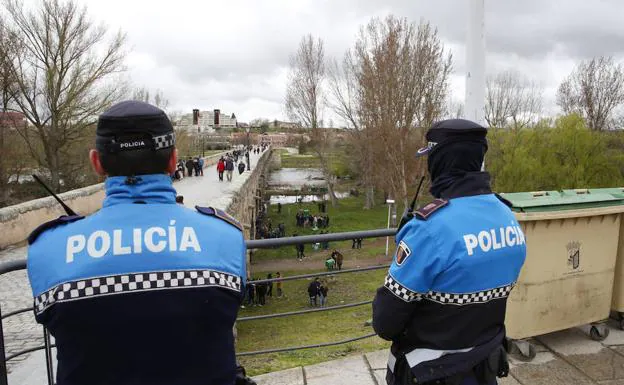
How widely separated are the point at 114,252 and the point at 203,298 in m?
0.32

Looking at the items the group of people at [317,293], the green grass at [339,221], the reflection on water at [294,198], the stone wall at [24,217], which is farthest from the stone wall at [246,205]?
the reflection on water at [294,198]

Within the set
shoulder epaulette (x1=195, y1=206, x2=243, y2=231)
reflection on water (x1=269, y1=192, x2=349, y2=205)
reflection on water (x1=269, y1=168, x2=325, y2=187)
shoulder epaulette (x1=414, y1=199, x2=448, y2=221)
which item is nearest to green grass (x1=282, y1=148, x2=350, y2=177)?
reflection on water (x1=269, y1=168, x2=325, y2=187)

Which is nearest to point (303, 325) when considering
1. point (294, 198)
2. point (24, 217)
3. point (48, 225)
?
point (24, 217)

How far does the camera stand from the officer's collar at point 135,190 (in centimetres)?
160

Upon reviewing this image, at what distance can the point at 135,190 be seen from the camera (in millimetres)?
1603

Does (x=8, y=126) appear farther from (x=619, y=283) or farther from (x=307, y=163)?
(x=307, y=163)

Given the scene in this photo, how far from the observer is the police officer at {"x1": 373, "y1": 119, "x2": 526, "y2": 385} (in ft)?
6.84

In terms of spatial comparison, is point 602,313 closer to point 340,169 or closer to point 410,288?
point 410,288

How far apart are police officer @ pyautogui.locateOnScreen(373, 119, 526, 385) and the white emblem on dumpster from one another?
2.21 metres

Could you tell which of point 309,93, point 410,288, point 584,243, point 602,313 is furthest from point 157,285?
point 309,93

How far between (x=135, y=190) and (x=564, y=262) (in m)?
3.85

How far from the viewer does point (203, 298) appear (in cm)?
153

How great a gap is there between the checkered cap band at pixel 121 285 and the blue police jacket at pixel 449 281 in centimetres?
97

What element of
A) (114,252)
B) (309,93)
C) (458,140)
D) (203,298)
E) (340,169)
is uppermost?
(309,93)
